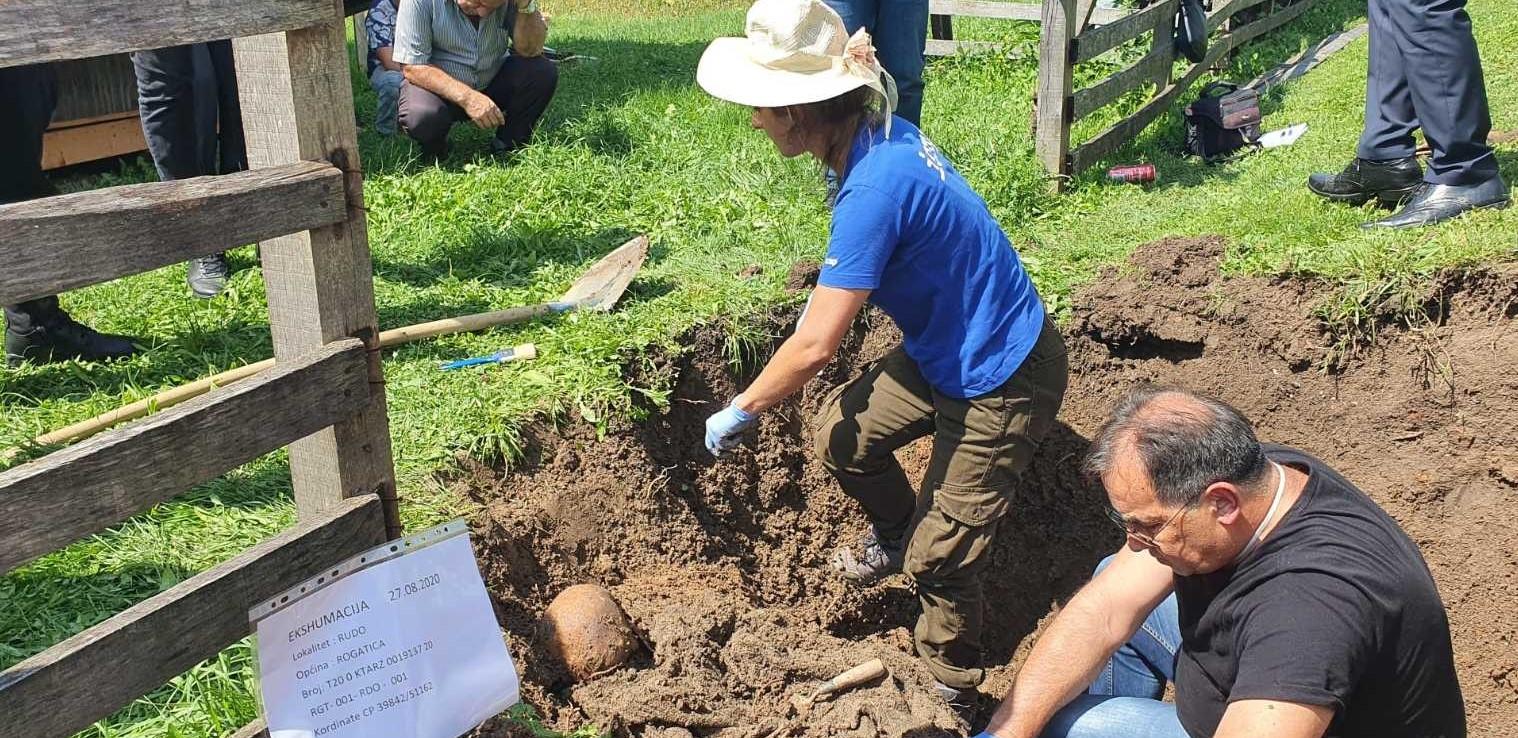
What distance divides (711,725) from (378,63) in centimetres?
537

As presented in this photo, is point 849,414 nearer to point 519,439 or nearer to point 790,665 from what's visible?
point 790,665

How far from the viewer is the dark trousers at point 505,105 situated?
6648 millimetres

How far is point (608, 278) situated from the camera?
510 centimetres

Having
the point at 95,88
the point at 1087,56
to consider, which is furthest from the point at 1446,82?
the point at 95,88

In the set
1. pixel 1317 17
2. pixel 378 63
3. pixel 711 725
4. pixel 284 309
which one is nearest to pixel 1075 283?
pixel 711 725

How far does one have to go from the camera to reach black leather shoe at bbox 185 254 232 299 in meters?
5.09

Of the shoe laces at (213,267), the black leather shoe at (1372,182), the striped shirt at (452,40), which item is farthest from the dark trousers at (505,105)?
the black leather shoe at (1372,182)

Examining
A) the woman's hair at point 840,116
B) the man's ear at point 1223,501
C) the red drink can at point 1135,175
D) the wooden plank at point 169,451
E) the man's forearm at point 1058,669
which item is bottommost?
the man's forearm at point 1058,669

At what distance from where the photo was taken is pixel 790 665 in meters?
3.77

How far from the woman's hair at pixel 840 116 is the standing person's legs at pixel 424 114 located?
3.81 metres

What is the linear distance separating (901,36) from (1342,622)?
407 centimetres

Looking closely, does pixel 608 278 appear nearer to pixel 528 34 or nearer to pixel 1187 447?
pixel 528 34

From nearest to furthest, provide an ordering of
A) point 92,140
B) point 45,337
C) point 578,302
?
point 45,337 < point 578,302 < point 92,140

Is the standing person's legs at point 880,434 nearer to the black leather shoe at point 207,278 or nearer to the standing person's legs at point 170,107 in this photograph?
the black leather shoe at point 207,278
